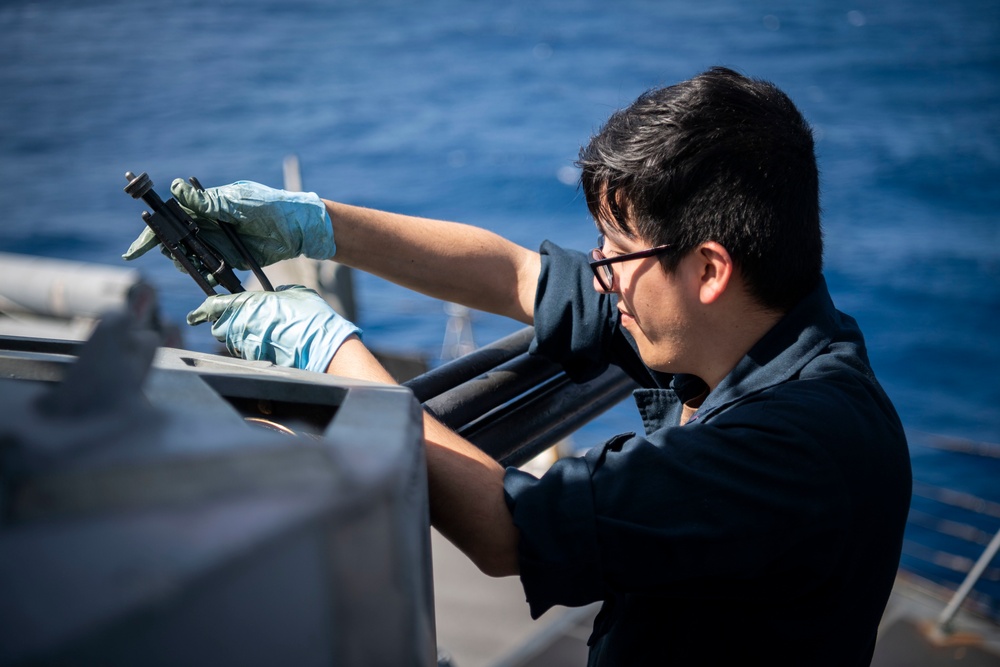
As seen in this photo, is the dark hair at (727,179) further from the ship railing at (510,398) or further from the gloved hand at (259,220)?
the gloved hand at (259,220)

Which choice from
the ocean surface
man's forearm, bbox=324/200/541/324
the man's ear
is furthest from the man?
the ocean surface

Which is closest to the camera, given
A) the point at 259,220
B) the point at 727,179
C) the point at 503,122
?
the point at 727,179

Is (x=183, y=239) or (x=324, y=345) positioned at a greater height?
(x=183, y=239)

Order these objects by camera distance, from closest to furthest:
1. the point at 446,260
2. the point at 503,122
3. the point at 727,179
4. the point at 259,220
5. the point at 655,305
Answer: the point at 727,179, the point at 655,305, the point at 259,220, the point at 446,260, the point at 503,122

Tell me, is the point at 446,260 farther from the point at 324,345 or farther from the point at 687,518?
the point at 687,518

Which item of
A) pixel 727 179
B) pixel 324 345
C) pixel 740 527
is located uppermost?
pixel 727 179

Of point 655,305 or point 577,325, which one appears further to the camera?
point 577,325

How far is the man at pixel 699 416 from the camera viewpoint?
3.87ft

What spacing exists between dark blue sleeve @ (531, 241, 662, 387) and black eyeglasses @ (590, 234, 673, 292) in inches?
6.1

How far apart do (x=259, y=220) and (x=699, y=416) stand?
91cm

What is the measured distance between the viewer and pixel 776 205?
1.39m

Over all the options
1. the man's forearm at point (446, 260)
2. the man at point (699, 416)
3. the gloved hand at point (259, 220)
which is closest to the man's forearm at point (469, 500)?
the man at point (699, 416)

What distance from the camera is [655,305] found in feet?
4.83

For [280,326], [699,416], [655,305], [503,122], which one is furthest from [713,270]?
[503,122]
